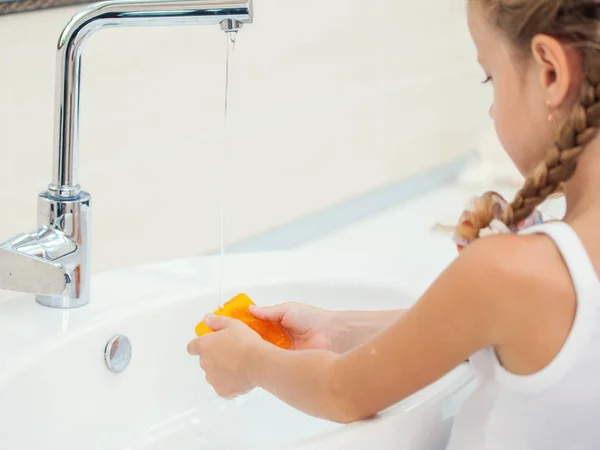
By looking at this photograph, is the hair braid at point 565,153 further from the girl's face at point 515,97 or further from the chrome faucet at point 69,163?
the chrome faucet at point 69,163

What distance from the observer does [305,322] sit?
0.86 metres

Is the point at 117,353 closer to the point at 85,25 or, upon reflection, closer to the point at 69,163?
the point at 69,163

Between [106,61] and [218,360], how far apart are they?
0.43 meters

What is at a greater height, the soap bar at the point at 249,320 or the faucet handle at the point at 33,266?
the faucet handle at the point at 33,266

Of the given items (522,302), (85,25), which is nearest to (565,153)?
(522,302)

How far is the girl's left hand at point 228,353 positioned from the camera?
0.76 m

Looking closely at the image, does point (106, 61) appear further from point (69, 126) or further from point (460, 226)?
point (460, 226)

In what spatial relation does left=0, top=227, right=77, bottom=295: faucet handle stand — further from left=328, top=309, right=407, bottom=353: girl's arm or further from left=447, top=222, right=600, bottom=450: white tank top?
left=447, top=222, right=600, bottom=450: white tank top

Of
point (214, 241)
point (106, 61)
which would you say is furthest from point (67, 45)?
point (214, 241)

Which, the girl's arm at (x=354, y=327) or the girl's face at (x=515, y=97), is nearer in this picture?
the girl's face at (x=515, y=97)

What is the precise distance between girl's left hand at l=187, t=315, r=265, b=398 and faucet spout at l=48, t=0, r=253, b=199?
0.18 meters

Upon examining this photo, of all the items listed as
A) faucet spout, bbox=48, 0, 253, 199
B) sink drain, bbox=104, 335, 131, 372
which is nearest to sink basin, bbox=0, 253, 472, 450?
sink drain, bbox=104, 335, 131, 372

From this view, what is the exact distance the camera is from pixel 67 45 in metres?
0.77

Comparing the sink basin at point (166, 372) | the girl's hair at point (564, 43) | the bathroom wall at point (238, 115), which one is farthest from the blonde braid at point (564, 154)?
the bathroom wall at point (238, 115)
